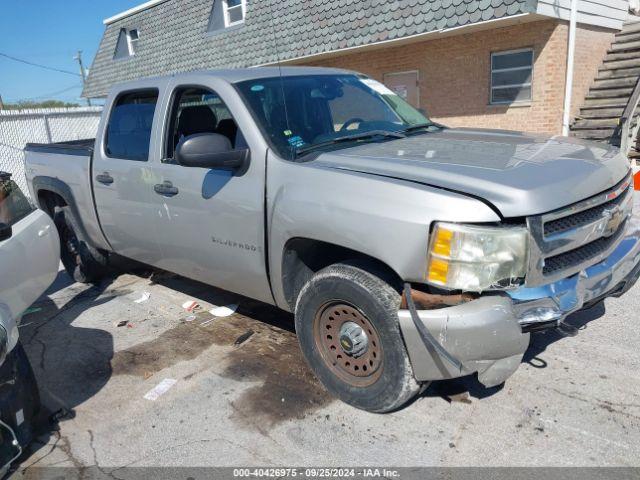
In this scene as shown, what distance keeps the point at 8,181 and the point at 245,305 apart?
215 cm

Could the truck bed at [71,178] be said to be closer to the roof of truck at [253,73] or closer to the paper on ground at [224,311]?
the roof of truck at [253,73]

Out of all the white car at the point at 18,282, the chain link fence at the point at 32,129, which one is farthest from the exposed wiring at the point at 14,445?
the chain link fence at the point at 32,129

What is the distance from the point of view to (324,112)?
3.79 m

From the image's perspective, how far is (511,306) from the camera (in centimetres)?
252

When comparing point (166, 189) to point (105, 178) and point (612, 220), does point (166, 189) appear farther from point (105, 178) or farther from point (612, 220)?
point (612, 220)

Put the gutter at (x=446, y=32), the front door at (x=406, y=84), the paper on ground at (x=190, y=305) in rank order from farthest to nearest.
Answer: the front door at (x=406, y=84) → the gutter at (x=446, y=32) → the paper on ground at (x=190, y=305)

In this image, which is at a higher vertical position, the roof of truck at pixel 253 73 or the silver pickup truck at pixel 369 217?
the roof of truck at pixel 253 73

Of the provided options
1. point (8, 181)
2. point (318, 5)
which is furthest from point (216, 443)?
point (318, 5)

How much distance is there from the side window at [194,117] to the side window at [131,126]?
22 centimetres

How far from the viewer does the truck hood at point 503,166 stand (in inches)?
98.5

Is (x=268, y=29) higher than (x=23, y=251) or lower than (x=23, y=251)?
higher

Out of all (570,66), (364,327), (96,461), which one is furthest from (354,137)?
(570,66)

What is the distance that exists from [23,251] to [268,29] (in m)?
11.3

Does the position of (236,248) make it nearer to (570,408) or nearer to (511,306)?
(511,306)
